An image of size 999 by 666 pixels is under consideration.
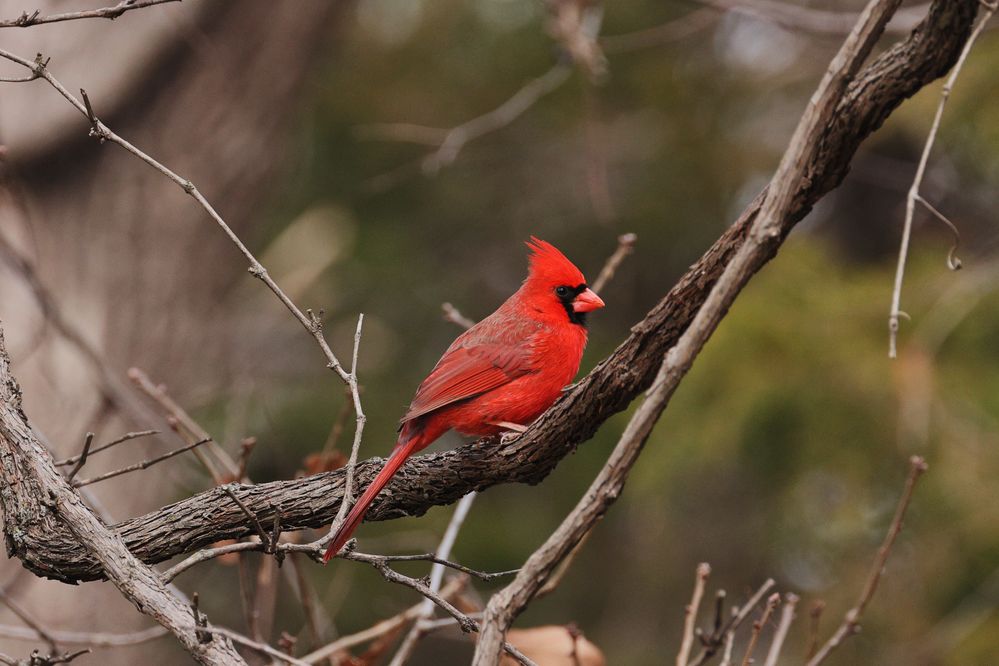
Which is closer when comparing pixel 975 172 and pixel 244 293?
pixel 975 172

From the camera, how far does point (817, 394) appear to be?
5.52 meters

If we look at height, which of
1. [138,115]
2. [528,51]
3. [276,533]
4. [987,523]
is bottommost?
[276,533]

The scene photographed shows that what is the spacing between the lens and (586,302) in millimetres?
3822

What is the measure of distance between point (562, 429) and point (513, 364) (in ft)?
3.01

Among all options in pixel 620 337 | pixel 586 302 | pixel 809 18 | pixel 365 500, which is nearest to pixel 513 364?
pixel 586 302

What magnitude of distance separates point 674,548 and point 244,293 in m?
4.57

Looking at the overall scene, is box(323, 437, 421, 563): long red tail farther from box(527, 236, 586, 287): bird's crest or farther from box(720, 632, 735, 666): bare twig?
box(527, 236, 586, 287): bird's crest

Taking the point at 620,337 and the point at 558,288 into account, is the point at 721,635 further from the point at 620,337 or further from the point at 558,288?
the point at 620,337

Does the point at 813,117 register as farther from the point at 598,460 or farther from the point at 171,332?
the point at 598,460

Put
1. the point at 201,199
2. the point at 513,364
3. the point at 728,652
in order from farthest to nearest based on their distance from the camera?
1. the point at 513,364
2. the point at 728,652
3. the point at 201,199

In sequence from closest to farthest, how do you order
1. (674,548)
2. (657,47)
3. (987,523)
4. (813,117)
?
(813,117), (987,523), (674,548), (657,47)

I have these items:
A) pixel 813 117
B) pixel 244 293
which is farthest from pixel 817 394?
pixel 244 293

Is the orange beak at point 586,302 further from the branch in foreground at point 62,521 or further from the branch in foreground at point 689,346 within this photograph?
the branch in foreground at point 62,521

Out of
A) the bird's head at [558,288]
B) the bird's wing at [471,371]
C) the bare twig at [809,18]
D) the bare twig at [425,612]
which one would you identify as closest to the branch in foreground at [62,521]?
the bare twig at [425,612]
